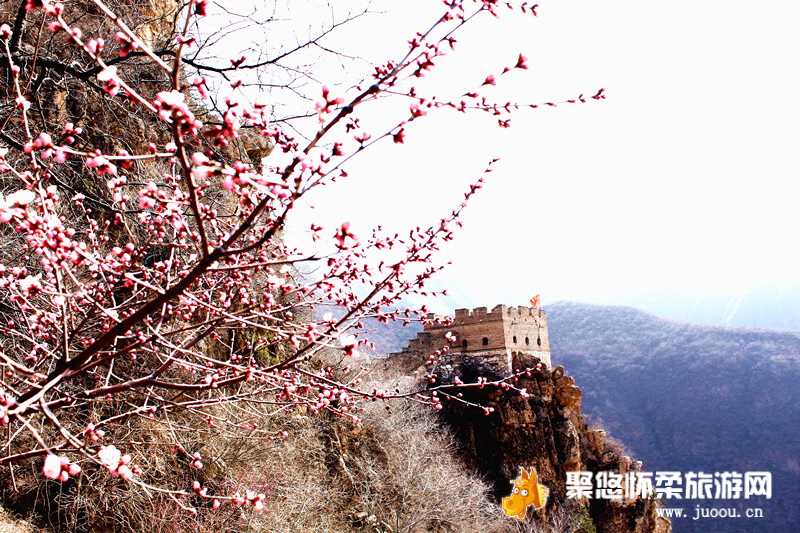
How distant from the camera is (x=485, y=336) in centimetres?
2625

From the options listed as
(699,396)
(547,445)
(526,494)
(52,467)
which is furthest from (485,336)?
(699,396)

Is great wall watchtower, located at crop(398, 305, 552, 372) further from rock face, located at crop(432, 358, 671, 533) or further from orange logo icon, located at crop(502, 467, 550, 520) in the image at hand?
orange logo icon, located at crop(502, 467, 550, 520)

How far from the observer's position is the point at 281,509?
7309 millimetres

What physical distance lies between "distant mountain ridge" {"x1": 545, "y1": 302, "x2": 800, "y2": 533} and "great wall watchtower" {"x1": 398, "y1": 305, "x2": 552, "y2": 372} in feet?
121

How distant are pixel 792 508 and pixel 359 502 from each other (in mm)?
57771

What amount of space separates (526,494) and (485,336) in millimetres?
7839

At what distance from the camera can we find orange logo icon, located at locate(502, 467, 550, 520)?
66.1 ft

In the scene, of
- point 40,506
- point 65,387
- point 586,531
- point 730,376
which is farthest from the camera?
point 730,376

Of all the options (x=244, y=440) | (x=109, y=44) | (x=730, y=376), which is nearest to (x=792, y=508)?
(x=730, y=376)

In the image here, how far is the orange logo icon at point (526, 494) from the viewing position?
20.2 m

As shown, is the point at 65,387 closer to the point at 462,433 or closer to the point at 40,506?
the point at 40,506

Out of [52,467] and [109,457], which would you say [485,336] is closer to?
[109,457]

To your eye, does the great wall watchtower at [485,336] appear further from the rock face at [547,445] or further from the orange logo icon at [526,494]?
the orange logo icon at [526,494]

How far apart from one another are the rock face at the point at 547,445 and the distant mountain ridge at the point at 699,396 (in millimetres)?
36730
